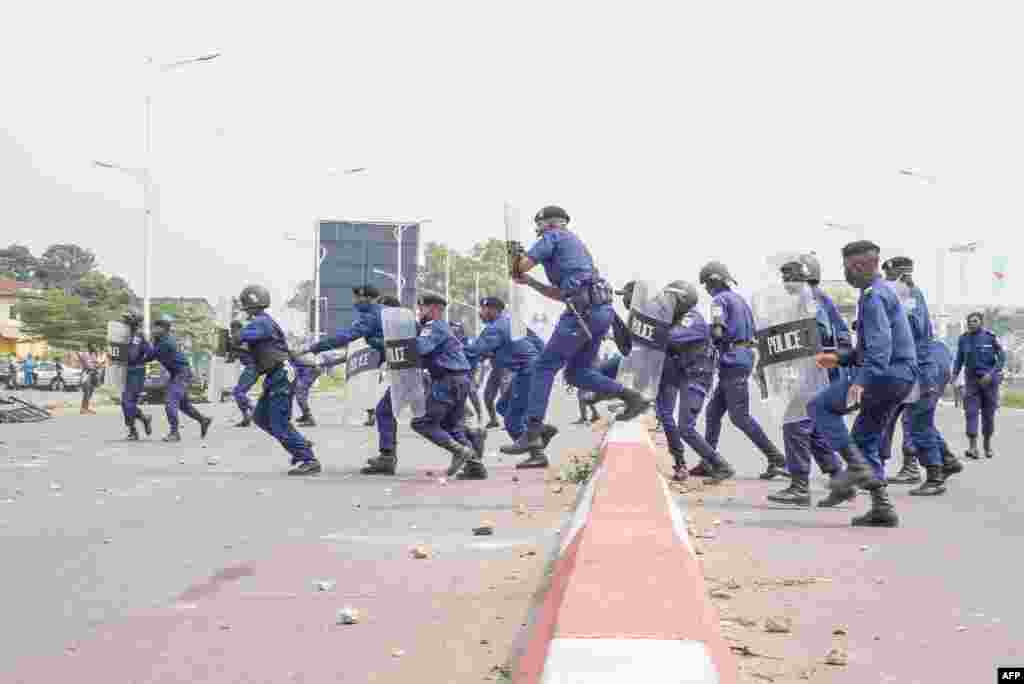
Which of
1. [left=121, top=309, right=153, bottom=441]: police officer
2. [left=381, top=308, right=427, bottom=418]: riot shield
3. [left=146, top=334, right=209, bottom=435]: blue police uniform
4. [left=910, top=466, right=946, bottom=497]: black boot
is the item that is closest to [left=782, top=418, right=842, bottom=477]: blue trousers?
[left=910, top=466, right=946, bottom=497]: black boot

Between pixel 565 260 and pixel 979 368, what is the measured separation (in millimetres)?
6923

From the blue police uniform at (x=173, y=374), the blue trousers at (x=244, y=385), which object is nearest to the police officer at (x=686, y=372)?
the blue police uniform at (x=173, y=374)

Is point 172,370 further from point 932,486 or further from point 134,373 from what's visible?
point 932,486

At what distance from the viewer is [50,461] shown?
531 inches

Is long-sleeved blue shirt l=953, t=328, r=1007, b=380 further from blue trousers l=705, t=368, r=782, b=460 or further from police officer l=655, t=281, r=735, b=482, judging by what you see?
police officer l=655, t=281, r=735, b=482

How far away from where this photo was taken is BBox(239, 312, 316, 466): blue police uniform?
12102 mm

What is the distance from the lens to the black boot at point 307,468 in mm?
12133

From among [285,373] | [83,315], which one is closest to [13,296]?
[83,315]

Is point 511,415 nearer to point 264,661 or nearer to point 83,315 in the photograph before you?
point 264,661

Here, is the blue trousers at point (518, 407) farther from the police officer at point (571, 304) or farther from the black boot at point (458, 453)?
the police officer at point (571, 304)

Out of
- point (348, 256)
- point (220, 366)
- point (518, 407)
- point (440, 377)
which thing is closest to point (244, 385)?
point (220, 366)

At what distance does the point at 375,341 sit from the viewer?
41.6 feet

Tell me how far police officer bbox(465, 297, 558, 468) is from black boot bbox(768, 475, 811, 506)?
2.49m

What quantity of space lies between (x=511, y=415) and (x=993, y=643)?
8437 mm
